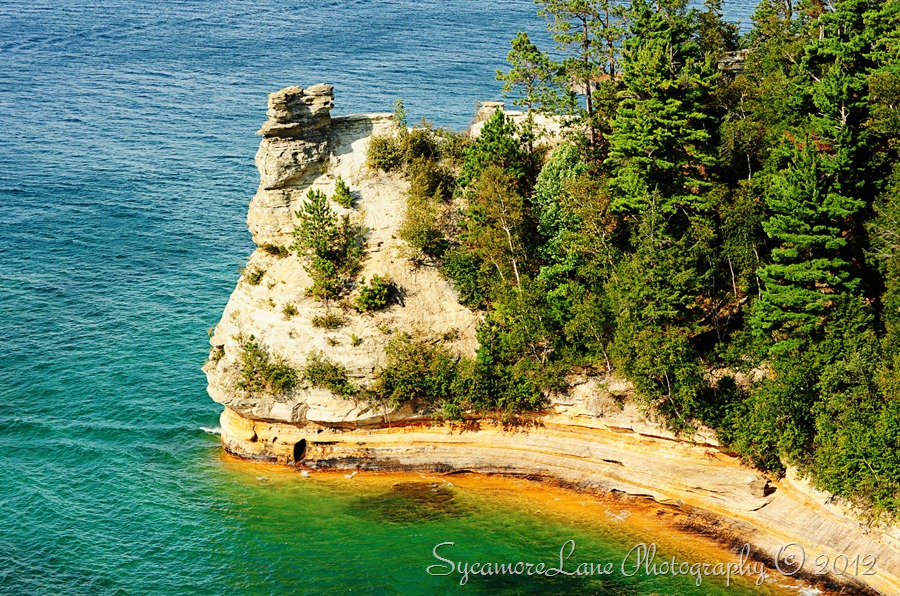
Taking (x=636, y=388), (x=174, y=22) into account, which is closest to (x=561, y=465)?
(x=636, y=388)

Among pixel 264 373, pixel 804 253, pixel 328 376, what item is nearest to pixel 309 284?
pixel 264 373

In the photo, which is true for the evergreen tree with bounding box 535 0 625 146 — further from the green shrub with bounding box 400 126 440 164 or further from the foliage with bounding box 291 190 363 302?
the foliage with bounding box 291 190 363 302

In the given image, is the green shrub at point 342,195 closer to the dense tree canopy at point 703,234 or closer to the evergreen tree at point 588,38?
the dense tree canopy at point 703,234

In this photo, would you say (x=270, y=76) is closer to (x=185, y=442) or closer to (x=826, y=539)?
(x=185, y=442)

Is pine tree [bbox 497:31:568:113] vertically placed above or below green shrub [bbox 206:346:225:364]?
above

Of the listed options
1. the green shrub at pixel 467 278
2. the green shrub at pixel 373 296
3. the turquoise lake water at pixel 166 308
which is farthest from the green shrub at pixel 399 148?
the turquoise lake water at pixel 166 308

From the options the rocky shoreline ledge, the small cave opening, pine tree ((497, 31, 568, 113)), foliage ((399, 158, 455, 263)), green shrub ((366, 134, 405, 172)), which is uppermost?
pine tree ((497, 31, 568, 113))

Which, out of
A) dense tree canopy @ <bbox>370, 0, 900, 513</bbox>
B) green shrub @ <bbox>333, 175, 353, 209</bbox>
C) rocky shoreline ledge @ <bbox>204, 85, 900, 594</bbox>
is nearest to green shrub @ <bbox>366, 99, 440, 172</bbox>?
rocky shoreline ledge @ <bbox>204, 85, 900, 594</bbox>

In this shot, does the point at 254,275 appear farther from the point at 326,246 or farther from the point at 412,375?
the point at 412,375
